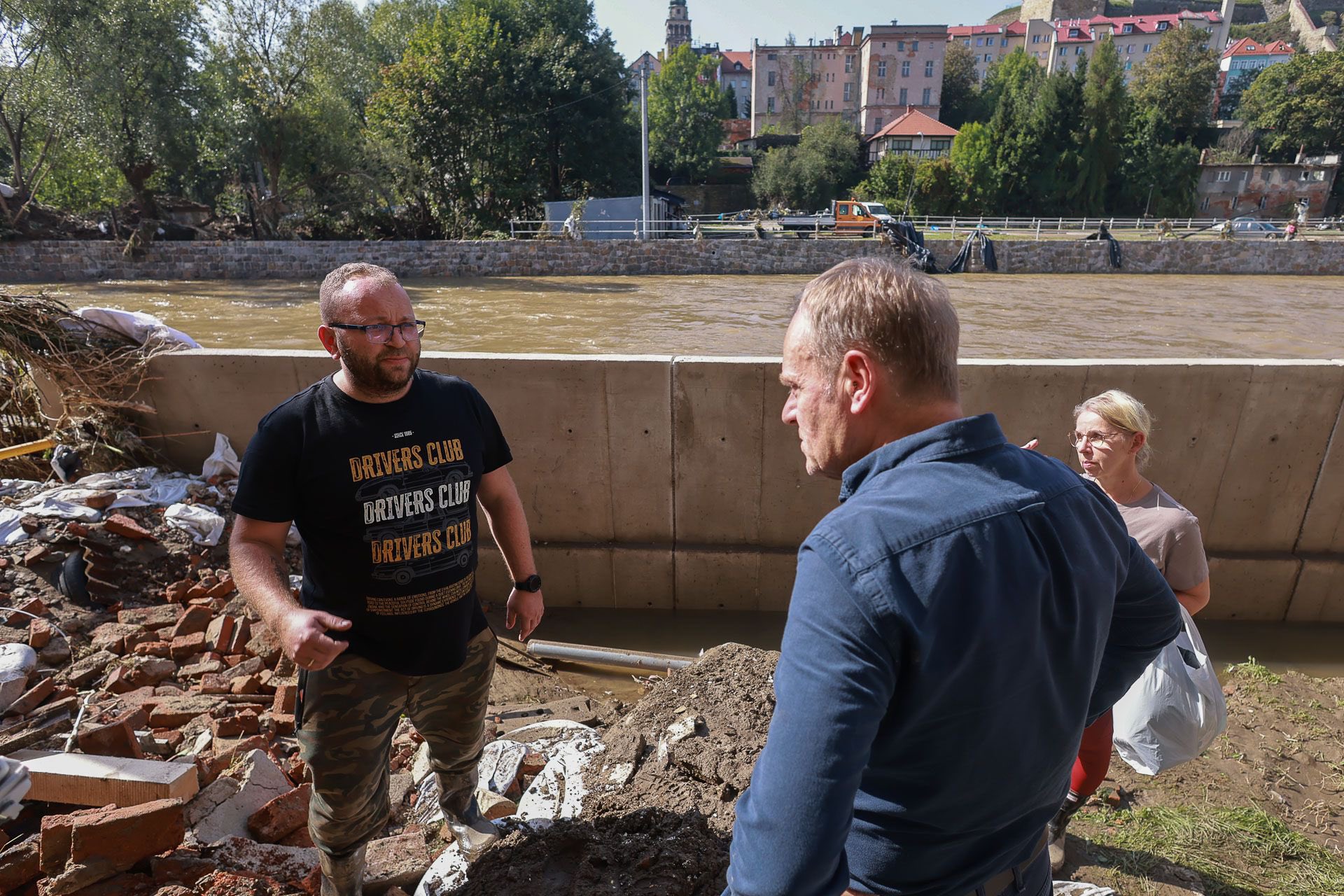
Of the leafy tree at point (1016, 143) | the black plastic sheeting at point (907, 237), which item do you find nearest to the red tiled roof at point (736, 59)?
the leafy tree at point (1016, 143)

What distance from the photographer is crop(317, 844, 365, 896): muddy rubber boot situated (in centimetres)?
262

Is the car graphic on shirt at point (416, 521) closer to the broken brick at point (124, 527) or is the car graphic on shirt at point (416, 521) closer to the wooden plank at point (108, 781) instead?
the wooden plank at point (108, 781)

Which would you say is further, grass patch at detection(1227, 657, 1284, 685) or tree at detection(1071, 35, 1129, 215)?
tree at detection(1071, 35, 1129, 215)

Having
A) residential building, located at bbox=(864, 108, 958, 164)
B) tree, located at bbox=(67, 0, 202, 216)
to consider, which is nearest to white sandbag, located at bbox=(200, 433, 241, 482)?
tree, located at bbox=(67, 0, 202, 216)

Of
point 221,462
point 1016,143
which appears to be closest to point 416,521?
point 221,462

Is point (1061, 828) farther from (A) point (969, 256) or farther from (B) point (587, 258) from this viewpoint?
(A) point (969, 256)

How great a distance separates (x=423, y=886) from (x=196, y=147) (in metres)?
34.2

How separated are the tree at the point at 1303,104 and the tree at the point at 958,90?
3165 cm

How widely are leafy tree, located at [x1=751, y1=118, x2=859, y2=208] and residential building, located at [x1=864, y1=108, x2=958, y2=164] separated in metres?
7.80

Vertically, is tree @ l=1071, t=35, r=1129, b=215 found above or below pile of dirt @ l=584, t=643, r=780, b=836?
above

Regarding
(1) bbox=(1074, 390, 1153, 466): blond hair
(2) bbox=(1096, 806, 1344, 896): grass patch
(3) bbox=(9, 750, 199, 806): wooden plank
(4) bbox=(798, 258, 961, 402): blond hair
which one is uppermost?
(4) bbox=(798, 258, 961, 402): blond hair

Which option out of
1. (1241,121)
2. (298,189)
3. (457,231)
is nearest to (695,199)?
(457,231)

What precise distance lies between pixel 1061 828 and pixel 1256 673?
2842mm

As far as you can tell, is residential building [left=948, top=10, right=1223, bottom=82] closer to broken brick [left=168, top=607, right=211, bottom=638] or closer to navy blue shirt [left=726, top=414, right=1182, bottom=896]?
broken brick [left=168, top=607, right=211, bottom=638]
